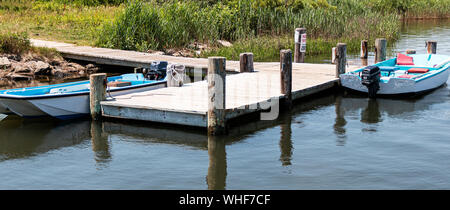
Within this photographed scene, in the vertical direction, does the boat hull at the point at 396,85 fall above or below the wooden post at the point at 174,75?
below

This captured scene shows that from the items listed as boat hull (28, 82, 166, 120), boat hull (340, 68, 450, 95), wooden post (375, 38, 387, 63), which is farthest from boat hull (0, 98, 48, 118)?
wooden post (375, 38, 387, 63)

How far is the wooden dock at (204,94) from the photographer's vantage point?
40.5 feet

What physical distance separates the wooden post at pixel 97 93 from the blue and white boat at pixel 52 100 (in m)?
0.43

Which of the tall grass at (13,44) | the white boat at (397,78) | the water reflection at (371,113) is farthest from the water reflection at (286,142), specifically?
the tall grass at (13,44)

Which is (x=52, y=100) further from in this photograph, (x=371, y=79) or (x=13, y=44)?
(x=13, y=44)

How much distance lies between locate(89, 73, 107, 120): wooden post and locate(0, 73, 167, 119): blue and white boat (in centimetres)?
43

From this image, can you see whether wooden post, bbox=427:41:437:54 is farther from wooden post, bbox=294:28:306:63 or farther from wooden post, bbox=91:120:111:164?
wooden post, bbox=91:120:111:164

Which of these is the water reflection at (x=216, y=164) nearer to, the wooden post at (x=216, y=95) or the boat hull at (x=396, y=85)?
the wooden post at (x=216, y=95)

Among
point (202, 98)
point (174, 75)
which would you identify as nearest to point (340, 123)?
point (202, 98)

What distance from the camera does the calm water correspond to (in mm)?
9477

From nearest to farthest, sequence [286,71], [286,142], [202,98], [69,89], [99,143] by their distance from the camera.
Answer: [286,142] → [99,143] → [202,98] → [286,71] → [69,89]

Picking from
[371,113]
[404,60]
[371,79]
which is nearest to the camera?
[371,113]

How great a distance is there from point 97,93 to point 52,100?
1.07 m

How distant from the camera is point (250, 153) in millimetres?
11031
